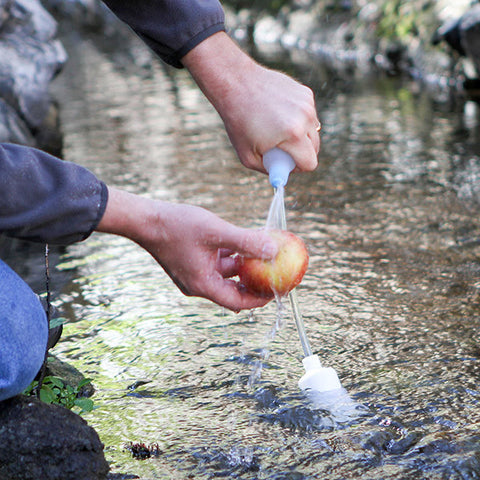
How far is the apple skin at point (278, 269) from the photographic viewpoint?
2.00 metres

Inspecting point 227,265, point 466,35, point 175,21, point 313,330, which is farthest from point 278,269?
point 466,35

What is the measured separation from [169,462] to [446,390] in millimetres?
937

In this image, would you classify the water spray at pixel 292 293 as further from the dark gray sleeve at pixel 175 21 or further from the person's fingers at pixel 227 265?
the dark gray sleeve at pixel 175 21

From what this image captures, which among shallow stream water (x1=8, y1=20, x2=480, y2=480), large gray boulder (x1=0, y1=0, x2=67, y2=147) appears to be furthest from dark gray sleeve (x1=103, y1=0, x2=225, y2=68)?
large gray boulder (x1=0, y1=0, x2=67, y2=147)

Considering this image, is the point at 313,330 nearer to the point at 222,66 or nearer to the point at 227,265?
the point at 227,265

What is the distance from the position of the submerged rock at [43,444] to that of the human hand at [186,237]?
471 millimetres

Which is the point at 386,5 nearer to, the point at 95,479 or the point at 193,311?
the point at 193,311

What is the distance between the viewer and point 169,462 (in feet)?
7.12

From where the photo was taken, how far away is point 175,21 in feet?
6.39

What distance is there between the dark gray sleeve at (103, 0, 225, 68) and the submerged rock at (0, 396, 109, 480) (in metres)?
0.96

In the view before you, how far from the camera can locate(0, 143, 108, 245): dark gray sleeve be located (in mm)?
1698

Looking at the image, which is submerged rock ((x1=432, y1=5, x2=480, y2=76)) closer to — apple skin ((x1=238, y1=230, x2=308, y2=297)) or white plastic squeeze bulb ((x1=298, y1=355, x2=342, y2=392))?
white plastic squeeze bulb ((x1=298, y1=355, x2=342, y2=392))

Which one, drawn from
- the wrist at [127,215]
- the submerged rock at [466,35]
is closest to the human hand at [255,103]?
the wrist at [127,215]

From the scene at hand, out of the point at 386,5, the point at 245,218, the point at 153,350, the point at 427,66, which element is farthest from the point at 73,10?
the point at 153,350
